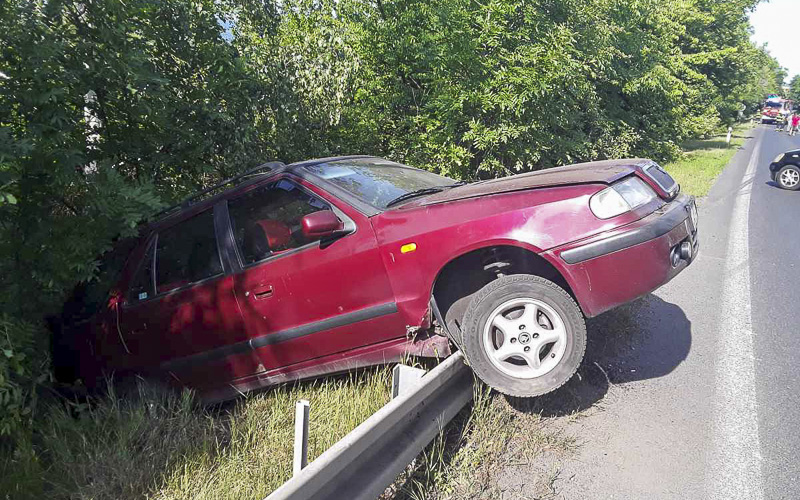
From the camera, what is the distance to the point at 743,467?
284cm

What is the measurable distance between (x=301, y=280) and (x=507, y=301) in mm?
1354

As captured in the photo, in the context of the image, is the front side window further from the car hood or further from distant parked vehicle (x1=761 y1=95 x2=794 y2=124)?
distant parked vehicle (x1=761 y1=95 x2=794 y2=124)

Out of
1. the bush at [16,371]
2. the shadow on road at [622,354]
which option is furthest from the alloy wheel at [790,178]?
the bush at [16,371]

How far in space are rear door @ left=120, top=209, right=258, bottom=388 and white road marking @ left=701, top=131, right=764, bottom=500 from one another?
2.94 metres

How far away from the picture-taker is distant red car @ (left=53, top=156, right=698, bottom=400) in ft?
10.5

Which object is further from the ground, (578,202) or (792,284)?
(578,202)

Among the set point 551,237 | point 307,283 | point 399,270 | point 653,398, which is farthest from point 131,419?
point 653,398

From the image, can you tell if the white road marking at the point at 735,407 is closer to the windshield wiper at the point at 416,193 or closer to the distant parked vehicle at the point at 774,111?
the windshield wiper at the point at 416,193

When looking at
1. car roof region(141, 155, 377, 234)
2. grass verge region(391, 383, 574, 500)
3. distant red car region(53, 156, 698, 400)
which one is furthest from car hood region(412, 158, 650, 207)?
grass verge region(391, 383, 574, 500)

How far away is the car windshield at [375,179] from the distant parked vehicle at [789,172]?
525 inches

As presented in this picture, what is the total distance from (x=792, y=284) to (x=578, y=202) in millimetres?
4042

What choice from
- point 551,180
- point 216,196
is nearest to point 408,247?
point 551,180

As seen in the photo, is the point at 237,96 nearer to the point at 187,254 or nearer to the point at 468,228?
the point at 187,254

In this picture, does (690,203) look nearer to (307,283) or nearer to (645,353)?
(645,353)
